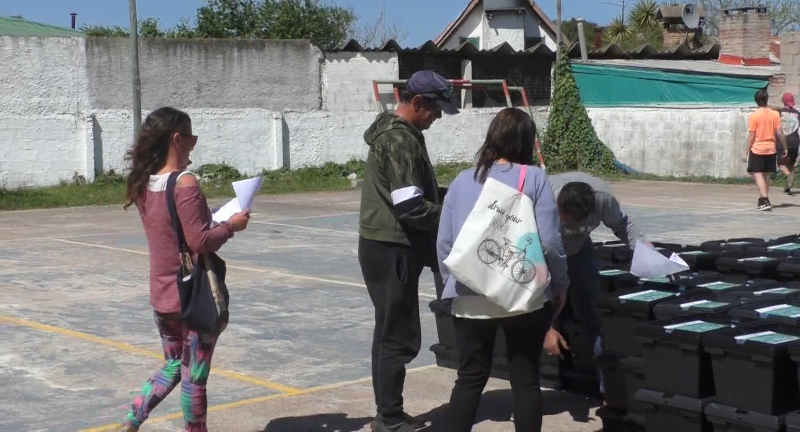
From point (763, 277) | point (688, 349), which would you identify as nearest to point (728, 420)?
point (688, 349)

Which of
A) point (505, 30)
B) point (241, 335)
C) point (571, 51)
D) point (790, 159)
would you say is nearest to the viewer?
point (241, 335)

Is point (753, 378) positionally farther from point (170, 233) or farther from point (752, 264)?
point (170, 233)

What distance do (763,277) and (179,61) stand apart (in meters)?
19.0

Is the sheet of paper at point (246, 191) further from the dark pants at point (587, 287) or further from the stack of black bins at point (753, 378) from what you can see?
the stack of black bins at point (753, 378)

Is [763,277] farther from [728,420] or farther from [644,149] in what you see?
[644,149]

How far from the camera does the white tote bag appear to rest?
14.3ft

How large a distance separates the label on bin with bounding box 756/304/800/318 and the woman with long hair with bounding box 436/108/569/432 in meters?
1.10

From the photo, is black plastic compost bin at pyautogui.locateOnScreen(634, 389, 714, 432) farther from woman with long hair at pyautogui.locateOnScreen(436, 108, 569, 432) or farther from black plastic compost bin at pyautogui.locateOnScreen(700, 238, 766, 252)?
black plastic compost bin at pyautogui.locateOnScreen(700, 238, 766, 252)

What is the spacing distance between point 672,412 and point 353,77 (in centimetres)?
2088

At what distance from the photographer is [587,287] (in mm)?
5664

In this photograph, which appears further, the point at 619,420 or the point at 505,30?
the point at 505,30

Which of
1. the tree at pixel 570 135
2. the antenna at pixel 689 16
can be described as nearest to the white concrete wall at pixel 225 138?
the tree at pixel 570 135

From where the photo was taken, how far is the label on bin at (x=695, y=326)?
481cm

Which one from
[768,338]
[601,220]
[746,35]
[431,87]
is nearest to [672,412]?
[768,338]
